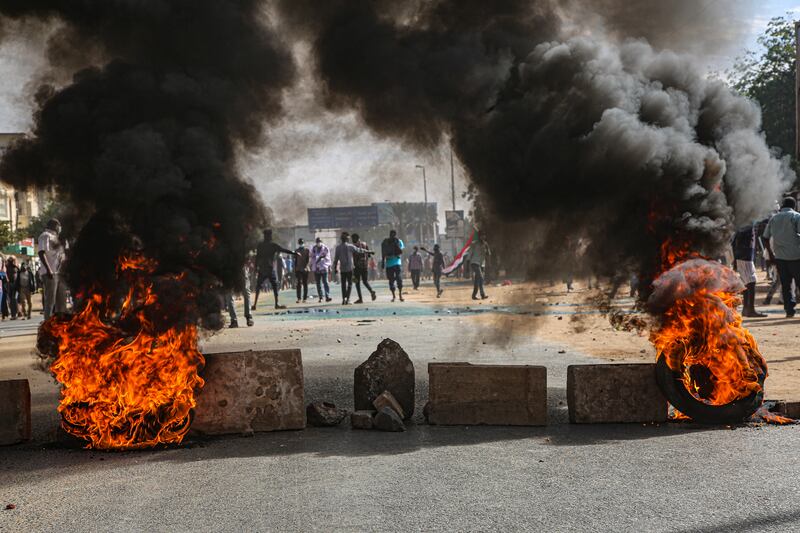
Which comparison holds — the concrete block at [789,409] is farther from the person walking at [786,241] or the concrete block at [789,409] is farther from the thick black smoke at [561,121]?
the person walking at [786,241]

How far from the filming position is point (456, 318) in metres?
16.9

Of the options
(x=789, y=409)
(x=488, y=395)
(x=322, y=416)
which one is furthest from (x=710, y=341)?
(x=322, y=416)

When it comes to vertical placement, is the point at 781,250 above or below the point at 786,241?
below

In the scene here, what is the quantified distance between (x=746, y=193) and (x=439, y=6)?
141 inches

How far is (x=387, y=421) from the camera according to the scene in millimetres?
6438

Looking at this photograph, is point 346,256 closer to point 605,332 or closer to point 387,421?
point 605,332

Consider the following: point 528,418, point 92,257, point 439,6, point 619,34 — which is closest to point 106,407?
point 92,257

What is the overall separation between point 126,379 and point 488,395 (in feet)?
9.16

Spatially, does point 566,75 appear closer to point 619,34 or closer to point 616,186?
point 616,186

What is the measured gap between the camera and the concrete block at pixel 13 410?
20.5ft

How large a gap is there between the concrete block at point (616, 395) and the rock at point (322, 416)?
75.6 inches

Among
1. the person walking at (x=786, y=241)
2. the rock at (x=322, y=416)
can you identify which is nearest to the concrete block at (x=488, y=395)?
the rock at (x=322, y=416)

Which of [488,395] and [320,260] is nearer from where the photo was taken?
[488,395]

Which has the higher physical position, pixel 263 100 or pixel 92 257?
pixel 263 100
